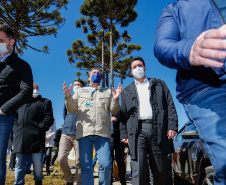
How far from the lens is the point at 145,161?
318 centimetres

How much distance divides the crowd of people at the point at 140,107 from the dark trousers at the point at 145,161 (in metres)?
0.01

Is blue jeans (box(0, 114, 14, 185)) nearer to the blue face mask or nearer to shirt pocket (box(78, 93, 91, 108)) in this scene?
shirt pocket (box(78, 93, 91, 108))

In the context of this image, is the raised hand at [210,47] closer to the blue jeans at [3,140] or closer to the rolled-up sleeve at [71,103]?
the blue jeans at [3,140]

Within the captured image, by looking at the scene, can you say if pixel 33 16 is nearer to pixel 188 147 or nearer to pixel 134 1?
pixel 134 1

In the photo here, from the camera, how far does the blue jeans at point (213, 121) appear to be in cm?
100

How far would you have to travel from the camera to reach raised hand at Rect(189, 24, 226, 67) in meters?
0.79

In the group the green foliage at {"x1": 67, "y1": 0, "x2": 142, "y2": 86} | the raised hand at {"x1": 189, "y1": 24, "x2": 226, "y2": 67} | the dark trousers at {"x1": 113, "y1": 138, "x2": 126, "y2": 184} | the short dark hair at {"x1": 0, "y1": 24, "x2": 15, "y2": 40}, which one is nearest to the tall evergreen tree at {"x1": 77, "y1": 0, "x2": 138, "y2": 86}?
the green foliage at {"x1": 67, "y1": 0, "x2": 142, "y2": 86}

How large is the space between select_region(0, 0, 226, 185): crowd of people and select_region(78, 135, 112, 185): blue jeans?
0.01m

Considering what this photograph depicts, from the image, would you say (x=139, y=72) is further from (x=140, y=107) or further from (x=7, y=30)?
(x=7, y=30)

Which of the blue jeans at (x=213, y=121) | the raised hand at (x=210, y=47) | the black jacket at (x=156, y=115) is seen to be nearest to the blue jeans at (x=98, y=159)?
the black jacket at (x=156, y=115)

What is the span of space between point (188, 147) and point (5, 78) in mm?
2759

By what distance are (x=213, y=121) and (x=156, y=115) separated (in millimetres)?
2290

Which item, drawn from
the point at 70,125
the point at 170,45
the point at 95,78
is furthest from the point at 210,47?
the point at 70,125

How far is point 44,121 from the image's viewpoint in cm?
407
